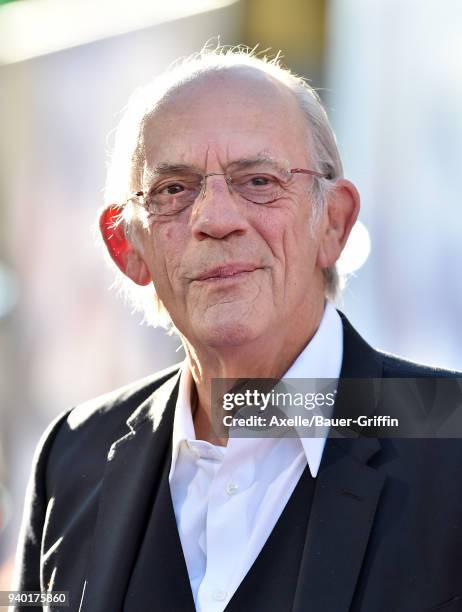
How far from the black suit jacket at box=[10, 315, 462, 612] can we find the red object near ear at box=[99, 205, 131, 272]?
401 mm

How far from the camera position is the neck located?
7.57ft

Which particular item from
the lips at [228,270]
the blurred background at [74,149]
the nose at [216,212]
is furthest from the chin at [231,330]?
the blurred background at [74,149]

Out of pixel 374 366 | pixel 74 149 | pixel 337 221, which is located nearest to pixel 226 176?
pixel 337 221

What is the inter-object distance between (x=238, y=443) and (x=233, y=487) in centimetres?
11

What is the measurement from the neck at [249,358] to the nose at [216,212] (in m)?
0.29

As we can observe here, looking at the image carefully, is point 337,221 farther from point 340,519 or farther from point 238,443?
point 340,519

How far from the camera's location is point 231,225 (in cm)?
221

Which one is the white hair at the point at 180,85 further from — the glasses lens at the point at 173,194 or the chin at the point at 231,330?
the chin at the point at 231,330

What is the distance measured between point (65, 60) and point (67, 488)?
343cm

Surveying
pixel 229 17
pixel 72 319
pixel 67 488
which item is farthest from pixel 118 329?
pixel 67 488

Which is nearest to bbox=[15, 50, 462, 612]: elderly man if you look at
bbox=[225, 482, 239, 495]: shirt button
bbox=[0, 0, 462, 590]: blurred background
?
bbox=[225, 482, 239, 495]: shirt button

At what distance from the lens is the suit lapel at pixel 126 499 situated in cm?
225

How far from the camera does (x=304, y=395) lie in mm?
2268

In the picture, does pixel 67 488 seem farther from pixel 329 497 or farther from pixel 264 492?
pixel 329 497
